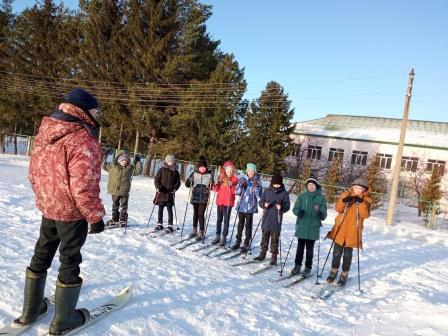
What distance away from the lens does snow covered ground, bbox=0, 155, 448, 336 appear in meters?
4.12

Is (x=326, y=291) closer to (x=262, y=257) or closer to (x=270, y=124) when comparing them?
(x=262, y=257)

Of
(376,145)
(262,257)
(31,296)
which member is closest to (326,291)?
(262,257)

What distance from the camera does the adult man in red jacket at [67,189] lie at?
10.4 ft

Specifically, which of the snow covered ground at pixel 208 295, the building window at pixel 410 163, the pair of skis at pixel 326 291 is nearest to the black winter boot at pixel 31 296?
the snow covered ground at pixel 208 295

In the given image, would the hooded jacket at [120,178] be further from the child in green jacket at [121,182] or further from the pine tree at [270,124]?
the pine tree at [270,124]

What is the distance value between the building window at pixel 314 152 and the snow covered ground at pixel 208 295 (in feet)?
106

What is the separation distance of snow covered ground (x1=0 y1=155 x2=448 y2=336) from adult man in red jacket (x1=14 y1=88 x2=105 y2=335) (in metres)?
0.38

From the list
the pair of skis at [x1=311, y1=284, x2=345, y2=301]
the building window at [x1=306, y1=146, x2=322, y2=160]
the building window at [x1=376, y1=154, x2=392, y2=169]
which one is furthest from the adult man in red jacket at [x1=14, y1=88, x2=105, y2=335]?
the building window at [x1=376, y1=154, x2=392, y2=169]

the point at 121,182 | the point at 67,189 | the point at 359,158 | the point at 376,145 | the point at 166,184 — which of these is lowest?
the point at 121,182

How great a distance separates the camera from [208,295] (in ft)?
16.7

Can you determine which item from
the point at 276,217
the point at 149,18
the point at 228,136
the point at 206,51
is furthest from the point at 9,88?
the point at 276,217

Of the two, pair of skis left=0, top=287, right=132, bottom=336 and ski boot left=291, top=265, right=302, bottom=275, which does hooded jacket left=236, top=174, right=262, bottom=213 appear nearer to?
ski boot left=291, top=265, right=302, bottom=275

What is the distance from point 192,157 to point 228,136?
291cm

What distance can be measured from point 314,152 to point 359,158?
15.1 ft
